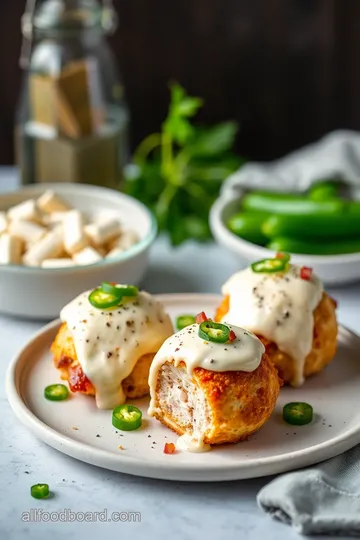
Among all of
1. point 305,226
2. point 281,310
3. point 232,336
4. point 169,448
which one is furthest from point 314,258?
point 169,448

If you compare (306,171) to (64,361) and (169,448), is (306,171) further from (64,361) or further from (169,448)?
(169,448)

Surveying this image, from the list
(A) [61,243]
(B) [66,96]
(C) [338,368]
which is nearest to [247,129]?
(B) [66,96]

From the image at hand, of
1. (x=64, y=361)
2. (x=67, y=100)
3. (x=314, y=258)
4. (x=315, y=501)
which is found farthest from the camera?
(x=67, y=100)

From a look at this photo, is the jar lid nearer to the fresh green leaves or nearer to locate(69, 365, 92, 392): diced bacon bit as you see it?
the fresh green leaves

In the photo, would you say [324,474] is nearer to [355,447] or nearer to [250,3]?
[355,447]

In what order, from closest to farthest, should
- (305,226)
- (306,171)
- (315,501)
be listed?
(315,501) < (305,226) < (306,171)

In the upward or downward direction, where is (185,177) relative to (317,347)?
downward

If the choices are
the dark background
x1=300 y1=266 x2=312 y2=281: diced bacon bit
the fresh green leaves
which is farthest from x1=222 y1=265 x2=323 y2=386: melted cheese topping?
the dark background
